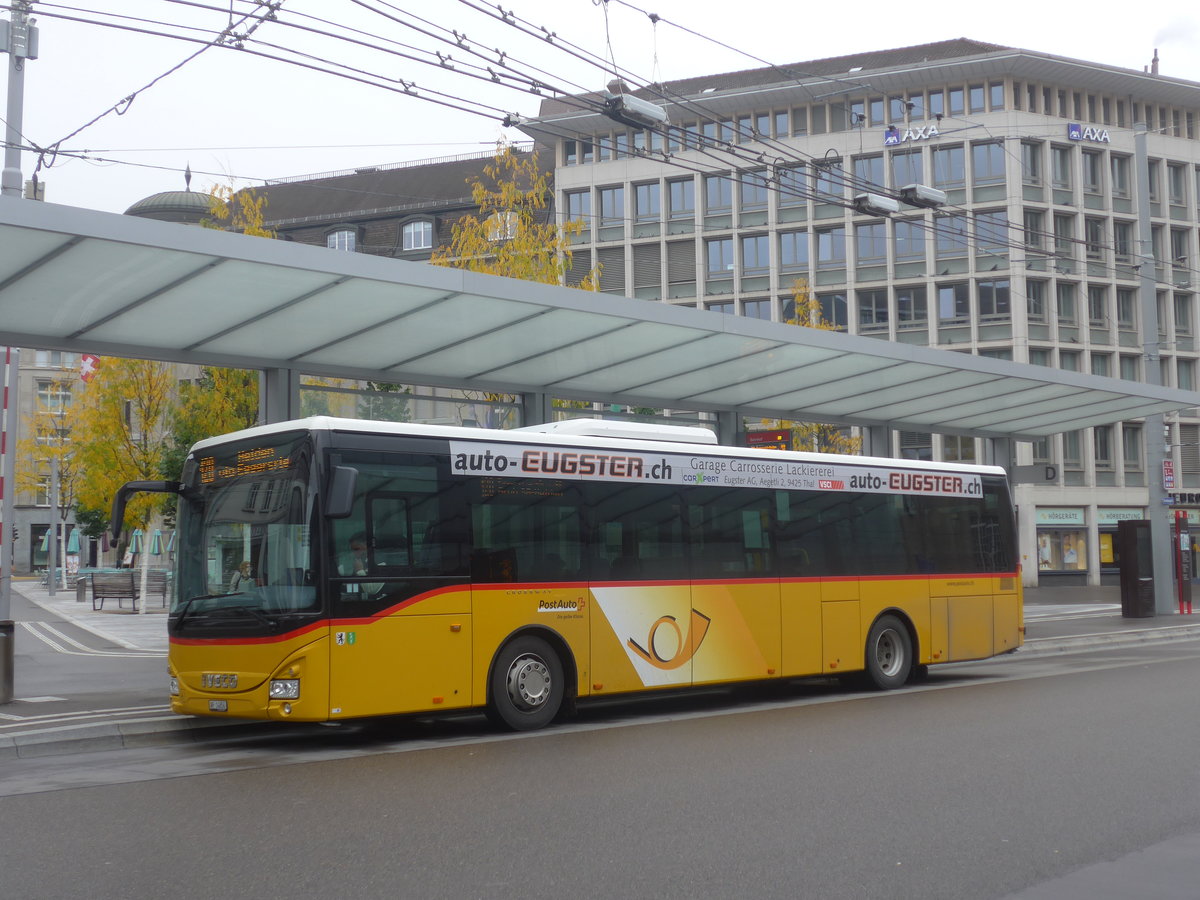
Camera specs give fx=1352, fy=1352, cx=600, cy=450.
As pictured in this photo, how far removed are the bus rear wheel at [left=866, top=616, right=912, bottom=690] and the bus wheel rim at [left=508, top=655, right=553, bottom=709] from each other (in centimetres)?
516

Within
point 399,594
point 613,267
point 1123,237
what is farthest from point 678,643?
point 1123,237

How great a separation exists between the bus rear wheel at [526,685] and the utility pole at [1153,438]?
67.6 feet

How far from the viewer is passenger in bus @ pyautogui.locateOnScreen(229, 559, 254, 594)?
11.2 meters

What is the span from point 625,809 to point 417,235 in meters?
62.7

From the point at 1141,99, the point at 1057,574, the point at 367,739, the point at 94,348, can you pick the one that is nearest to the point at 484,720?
the point at 367,739

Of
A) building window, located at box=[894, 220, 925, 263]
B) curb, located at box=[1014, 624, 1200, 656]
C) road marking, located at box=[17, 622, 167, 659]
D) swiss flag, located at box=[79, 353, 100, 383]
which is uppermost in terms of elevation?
building window, located at box=[894, 220, 925, 263]

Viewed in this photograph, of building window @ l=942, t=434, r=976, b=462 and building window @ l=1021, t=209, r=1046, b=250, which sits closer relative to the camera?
building window @ l=1021, t=209, r=1046, b=250

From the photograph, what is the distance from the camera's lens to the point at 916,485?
16891 millimetres

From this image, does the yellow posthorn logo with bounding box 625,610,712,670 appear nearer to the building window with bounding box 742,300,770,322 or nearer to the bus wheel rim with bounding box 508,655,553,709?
the bus wheel rim with bounding box 508,655,553,709

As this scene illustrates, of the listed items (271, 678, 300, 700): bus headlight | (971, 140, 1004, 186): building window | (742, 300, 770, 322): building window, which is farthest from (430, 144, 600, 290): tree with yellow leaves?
(971, 140, 1004, 186): building window

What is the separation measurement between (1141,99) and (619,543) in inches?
2207

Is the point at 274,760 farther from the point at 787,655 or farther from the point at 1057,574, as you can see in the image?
the point at 1057,574

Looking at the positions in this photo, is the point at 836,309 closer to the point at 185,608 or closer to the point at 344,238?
the point at 344,238

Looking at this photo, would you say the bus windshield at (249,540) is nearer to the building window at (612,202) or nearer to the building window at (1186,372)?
the building window at (612,202)
